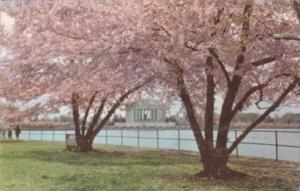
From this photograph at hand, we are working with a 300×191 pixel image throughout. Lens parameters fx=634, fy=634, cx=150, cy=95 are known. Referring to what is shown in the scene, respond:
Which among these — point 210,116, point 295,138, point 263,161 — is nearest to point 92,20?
point 210,116

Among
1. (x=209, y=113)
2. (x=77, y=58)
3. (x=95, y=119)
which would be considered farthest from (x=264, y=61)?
(x=95, y=119)

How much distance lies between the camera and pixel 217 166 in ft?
40.3

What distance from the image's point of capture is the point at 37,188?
35.0 ft

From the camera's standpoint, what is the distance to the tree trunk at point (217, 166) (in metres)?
12.2

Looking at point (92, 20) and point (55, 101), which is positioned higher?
point (92, 20)

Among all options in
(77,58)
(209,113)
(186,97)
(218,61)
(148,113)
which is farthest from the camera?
(148,113)

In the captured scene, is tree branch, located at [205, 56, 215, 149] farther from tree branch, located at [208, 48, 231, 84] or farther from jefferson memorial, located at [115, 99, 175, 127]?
jefferson memorial, located at [115, 99, 175, 127]

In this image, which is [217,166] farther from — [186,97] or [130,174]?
[130,174]

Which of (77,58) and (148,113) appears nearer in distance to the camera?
(77,58)

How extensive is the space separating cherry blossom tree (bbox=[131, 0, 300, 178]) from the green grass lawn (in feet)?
2.98

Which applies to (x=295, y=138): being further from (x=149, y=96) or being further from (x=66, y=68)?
(x=66, y=68)

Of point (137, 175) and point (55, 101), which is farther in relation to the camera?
point (55, 101)

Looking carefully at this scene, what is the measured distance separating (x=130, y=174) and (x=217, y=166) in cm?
187

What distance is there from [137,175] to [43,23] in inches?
206
